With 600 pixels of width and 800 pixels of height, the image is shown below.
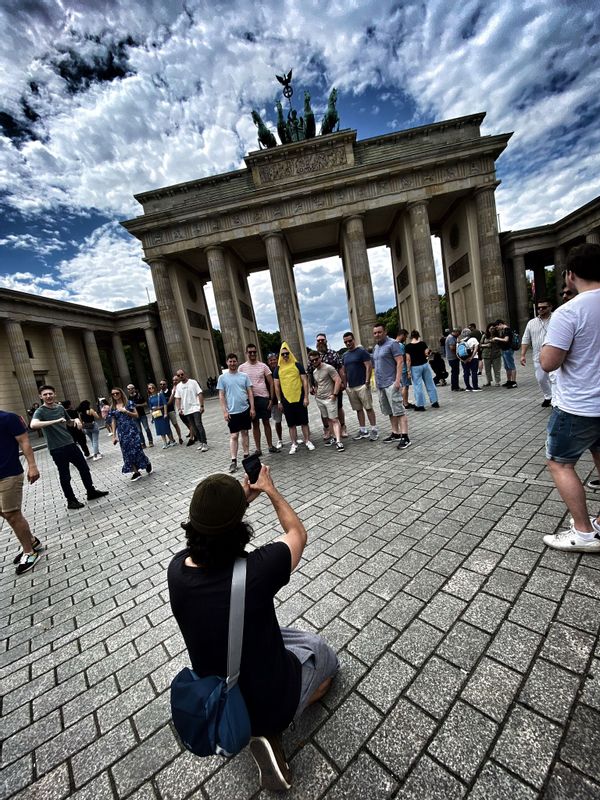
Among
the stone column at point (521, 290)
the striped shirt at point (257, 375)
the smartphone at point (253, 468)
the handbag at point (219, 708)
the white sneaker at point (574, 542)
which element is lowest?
the white sneaker at point (574, 542)

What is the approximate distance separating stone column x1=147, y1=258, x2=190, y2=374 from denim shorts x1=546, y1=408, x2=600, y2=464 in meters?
26.1

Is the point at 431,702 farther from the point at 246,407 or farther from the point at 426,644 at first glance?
the point at 246,407

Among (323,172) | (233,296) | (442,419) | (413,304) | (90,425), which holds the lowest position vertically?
(442,419)

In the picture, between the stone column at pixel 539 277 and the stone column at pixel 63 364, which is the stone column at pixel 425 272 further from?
the stone column at pixel 63 364

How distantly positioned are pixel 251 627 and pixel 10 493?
3982 mm

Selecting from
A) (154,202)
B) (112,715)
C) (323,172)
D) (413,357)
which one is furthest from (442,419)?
(154,202)

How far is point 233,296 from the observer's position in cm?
2612

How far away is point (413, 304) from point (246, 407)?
23.2 metres

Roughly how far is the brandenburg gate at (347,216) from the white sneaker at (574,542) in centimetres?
2155

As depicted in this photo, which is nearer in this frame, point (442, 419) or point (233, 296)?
point (442, 419)

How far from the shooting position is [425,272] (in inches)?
911

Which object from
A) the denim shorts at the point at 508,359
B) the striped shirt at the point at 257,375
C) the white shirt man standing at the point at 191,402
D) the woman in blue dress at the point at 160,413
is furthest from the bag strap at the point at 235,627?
the denim shorts at the point at 508,359

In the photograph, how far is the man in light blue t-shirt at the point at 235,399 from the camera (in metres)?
5.98

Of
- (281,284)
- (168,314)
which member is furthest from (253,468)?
(168,314)
